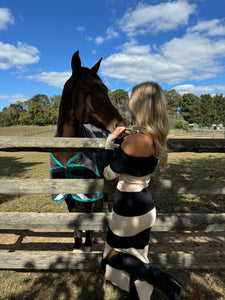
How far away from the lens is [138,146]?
148 cm

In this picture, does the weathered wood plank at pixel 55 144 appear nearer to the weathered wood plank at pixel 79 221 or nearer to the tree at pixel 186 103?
the weathered wood plank at pixel 79 221

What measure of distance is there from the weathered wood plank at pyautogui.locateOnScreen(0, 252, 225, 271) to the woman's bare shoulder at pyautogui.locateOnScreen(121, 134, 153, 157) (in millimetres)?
1805

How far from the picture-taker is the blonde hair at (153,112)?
1509 mm

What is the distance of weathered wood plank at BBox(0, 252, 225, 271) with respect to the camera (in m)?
2.59

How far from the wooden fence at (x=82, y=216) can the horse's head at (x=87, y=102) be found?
611mm

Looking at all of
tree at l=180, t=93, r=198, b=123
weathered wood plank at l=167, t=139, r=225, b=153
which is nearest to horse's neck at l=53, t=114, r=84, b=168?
weathered wood plank at l=167, t=139, r=225, b=153

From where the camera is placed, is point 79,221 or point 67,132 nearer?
point 79,221

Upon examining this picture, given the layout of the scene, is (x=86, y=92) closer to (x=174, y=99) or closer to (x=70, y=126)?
(x=70, y=126)

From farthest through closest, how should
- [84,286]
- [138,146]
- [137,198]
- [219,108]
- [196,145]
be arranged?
[219,108], [84,286], [196,145], [137,198], [138,146]

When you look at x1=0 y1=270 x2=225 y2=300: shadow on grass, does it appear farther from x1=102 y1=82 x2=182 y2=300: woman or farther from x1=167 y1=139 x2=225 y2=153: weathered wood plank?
x1=167 y1=139 x2=225 y2=153: weathered wood plank

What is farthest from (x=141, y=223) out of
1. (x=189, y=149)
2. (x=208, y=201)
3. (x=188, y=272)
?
(x=208, y=201)

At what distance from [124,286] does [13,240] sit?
2954 mm

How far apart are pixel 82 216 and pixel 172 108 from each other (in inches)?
3481

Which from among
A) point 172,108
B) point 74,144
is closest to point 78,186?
point 74,144
